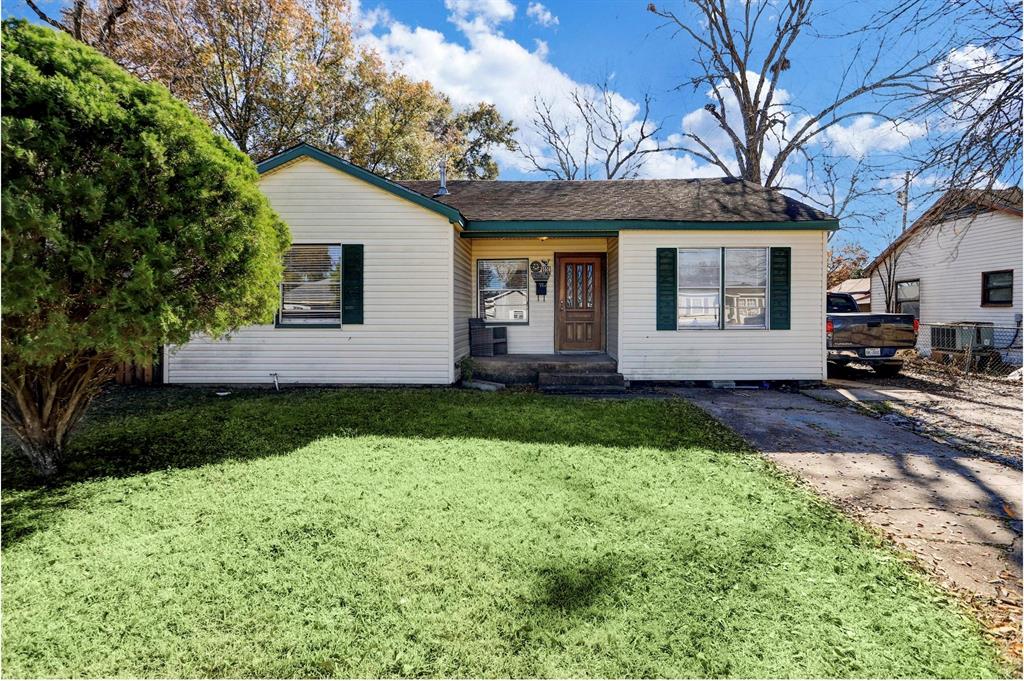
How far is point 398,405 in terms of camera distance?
6.55m

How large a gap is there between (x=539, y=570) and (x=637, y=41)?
1946 centimetres

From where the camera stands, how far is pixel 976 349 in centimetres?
1095

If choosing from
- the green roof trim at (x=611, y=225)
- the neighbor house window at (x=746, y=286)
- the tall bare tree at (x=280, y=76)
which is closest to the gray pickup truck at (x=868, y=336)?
the neighbor house window at (x=746, y=286)

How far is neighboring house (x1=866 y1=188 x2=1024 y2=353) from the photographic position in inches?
469

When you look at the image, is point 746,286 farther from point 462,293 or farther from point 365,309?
point 365,309

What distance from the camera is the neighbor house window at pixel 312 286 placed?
25.7ft

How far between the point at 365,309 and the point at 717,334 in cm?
616

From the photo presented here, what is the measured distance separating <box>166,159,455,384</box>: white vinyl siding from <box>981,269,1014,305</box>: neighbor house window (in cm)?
1450

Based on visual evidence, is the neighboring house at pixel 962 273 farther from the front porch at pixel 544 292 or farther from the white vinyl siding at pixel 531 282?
the white vinyl siding at pixel 531 282

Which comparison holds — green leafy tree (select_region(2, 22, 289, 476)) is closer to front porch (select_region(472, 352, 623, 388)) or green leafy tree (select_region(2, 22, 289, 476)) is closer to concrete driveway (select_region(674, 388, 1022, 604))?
front porch (select_region(472, 352, 623, 388))

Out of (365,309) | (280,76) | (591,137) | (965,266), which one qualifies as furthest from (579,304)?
(591,137)

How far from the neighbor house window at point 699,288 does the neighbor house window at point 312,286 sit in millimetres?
5991

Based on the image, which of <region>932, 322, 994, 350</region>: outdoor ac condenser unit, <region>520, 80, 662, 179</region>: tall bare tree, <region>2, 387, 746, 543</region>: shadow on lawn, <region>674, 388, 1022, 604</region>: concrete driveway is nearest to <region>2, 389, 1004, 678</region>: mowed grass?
<region>2, 387, 746, 543</region>: shadow on lawn

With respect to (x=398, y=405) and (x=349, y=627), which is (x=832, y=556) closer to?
(x=349, y=627)
